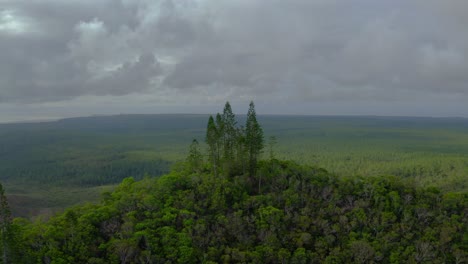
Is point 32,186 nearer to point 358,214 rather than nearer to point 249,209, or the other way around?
point 249,209

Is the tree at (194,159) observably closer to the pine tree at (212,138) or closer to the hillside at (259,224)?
the pine tree at (212,138)

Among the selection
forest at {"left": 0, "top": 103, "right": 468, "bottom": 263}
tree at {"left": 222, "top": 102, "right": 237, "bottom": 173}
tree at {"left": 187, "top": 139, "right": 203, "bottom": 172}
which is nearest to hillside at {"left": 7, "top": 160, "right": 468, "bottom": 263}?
forest at {"left": 0, "top": 103, "right": 468, "bottom": 263}

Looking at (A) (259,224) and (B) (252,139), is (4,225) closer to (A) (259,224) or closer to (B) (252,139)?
(A) (259,224)

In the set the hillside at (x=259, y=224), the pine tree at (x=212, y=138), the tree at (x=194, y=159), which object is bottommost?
the hillside at (x=259, y=224)

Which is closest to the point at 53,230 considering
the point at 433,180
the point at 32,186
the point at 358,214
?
the point at 358,214

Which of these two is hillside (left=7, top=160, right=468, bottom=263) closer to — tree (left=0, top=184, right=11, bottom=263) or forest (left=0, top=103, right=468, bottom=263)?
forest (left=0, top=103, right=468, bottom=263)

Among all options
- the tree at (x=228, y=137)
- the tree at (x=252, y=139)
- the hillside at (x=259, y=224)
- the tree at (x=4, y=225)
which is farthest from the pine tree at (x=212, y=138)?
the tree at (x=4, y=225)

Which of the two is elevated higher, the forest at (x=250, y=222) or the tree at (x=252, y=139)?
the tree at (x=252, y=139)

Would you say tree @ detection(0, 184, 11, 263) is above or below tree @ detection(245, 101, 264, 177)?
below

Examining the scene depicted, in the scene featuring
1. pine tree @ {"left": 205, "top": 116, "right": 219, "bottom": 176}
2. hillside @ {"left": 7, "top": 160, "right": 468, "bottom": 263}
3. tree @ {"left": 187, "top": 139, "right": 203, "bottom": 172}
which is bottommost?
hillside @ {"left": 7, "top": 160, "right": 468, "bottom": 263}
